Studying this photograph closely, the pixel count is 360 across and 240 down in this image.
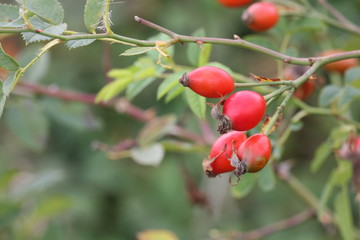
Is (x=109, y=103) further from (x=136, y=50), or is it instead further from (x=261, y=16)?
(x=136, y=50)

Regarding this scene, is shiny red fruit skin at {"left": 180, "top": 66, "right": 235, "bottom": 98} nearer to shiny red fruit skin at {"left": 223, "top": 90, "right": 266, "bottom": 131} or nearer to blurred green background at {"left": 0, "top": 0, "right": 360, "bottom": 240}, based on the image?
shiny red fruit skin at {"left": 223, "top": 90, "right": 266, "bottom": 131}

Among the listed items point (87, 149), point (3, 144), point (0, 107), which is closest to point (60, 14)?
point (0, 107)

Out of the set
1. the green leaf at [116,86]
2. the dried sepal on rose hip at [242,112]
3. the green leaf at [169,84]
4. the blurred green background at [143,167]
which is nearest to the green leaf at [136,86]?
the green leaf at [116,86]

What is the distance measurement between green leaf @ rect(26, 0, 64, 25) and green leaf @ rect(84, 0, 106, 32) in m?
0.06

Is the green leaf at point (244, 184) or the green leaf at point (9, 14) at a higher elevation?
the green leaf at point (9, 14)

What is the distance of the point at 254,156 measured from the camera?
0.95 metres

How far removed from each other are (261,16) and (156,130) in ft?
1.81

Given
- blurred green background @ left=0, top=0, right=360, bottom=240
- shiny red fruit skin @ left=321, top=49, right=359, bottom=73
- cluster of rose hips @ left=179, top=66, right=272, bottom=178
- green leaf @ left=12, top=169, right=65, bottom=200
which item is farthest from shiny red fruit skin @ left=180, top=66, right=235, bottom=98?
blurred green background @ left=0, top=0, right=360, bottom=240

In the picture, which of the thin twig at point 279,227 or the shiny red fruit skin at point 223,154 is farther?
the thin twig at point 279,227

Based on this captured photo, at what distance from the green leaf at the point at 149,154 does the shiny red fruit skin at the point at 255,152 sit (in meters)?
0.76

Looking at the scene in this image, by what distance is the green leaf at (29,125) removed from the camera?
2021mm

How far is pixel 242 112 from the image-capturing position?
966mm

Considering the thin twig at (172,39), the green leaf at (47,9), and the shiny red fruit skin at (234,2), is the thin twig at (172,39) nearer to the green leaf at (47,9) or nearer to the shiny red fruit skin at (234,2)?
the green leaf at (47,9)

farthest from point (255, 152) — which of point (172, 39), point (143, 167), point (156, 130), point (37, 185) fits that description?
point (143, 167)
